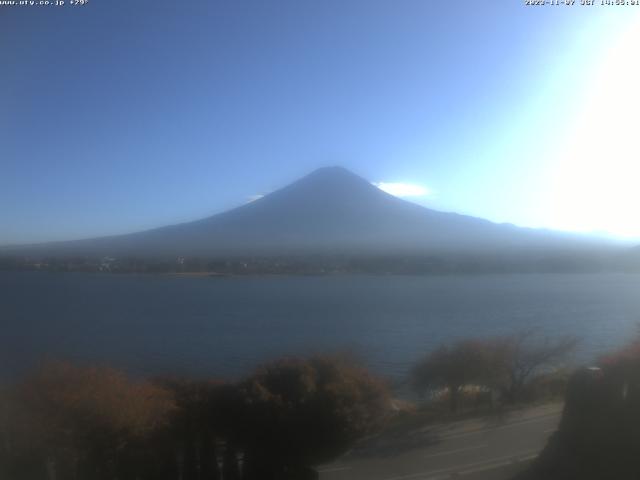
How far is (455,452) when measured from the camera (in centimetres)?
386

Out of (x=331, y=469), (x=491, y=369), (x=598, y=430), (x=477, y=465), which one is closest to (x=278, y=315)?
(x=491, y=369)

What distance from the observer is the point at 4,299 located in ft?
23.5

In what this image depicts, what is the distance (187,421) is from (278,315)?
3.22 m

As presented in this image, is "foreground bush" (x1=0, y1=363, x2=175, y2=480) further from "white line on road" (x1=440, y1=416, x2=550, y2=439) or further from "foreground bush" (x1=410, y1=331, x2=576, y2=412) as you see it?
"foreground bush" (x1=410, y1=331, x2=576, y2=412)

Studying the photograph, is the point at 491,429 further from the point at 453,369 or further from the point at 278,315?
the point at 278,315

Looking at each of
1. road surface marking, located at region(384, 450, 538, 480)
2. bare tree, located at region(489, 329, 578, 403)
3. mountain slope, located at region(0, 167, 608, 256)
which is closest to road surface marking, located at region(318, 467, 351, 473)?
road surface marking, located at region(384, 450, 538, 480)

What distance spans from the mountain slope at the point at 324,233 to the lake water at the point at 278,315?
1.60 m

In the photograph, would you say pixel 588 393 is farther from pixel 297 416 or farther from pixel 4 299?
pixel 4 299

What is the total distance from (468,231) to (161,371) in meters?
10.7

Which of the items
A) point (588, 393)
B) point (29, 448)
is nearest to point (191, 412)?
point (29, 448)

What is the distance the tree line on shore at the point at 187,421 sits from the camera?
11.5ft

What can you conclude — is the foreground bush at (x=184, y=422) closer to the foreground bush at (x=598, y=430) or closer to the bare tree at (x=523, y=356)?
the foreground bush at (x=598, y=430)

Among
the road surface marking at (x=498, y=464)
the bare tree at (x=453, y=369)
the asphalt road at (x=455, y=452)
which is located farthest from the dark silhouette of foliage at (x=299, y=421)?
the bare tree at (x=453, y=369)

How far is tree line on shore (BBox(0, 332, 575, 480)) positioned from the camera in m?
3.50
